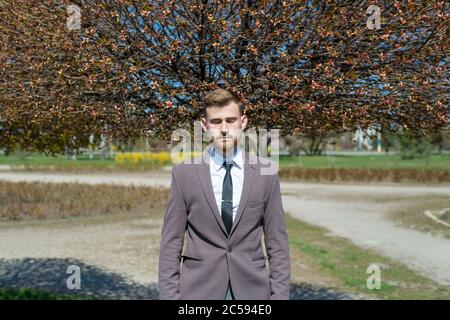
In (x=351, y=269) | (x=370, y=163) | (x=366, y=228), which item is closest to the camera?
(x=351, y=269)

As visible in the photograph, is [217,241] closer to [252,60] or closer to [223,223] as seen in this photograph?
[223,223]

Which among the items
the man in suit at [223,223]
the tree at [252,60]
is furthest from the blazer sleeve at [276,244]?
the tree at [252,60]

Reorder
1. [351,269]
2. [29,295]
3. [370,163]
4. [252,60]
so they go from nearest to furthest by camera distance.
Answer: [252,60] → [29,295] → [351,269] → [370,163]

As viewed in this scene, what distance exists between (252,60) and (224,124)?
2.73 ft

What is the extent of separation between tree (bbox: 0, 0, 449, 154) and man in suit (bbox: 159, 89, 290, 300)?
25.9 inches

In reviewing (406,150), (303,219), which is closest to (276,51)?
(303,219)

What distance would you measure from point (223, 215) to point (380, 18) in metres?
1.71

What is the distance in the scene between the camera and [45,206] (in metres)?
18.4

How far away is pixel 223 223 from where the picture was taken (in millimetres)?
2988

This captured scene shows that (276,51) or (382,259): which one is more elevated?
(276,51)

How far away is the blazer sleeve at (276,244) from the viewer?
3.07m

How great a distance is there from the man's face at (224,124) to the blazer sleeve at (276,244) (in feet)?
1.19
